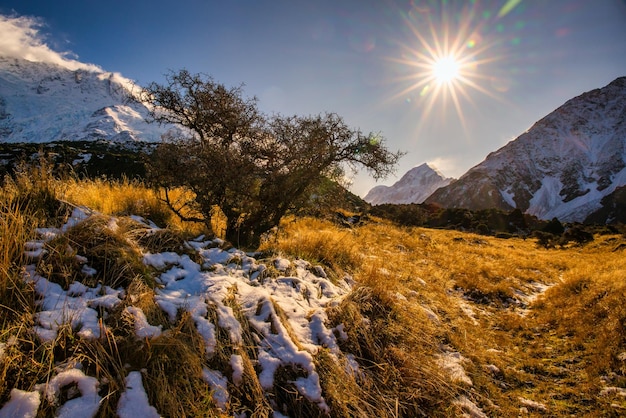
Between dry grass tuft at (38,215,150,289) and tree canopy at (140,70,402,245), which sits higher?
tree canopy at (140,70,402,245)

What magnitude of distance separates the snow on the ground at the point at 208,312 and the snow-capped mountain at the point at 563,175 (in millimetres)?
192362

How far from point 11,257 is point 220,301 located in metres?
2.04

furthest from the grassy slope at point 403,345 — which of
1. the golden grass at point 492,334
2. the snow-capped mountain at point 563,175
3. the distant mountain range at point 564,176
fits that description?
the snow-capped mountain at point 563,175

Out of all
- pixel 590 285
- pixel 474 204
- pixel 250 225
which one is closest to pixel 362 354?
pixel 250 225

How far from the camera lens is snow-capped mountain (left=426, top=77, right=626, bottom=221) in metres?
169

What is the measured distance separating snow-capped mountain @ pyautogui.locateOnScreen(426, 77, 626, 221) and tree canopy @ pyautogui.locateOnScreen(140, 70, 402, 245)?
620ft

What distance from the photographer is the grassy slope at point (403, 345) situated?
234cm

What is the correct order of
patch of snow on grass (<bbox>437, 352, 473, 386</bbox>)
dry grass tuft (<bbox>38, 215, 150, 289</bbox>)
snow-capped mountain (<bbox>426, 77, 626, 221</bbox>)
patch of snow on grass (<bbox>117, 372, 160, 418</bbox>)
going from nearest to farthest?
patch of snow on grass (<bbox>117, 372, 160, 418</bbox>) < dry grass tuft (<bbox>38, 215, 150, 289</bbox>) < patch of snow on grass (<bbox>437, 352, 473, 386</bbox>) < snow-capped mountain (<bbox>426, 77, 626, 221</bbox>)

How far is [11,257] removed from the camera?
284 centimetres

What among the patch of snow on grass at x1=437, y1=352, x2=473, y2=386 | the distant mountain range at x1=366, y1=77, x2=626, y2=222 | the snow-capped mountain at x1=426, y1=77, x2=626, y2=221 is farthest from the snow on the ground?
the snow-capped mountain at x1=426, y1=77, x2=626, y2=221

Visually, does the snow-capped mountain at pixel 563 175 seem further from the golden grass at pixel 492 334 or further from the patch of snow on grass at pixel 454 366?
the patch of snow on grass at pixel 454 366

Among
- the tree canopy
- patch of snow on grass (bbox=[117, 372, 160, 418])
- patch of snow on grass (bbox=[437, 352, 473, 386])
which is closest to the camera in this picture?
patch of snow on grass (bbox=[117, 372, 160, 418])

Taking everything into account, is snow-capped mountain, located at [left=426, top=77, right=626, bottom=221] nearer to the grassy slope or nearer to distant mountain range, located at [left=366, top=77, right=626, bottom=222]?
distant mountain range, located at [left=366, top=77, right=626, bottom=222]

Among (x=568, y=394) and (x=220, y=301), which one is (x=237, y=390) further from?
(x=568, y=394)
